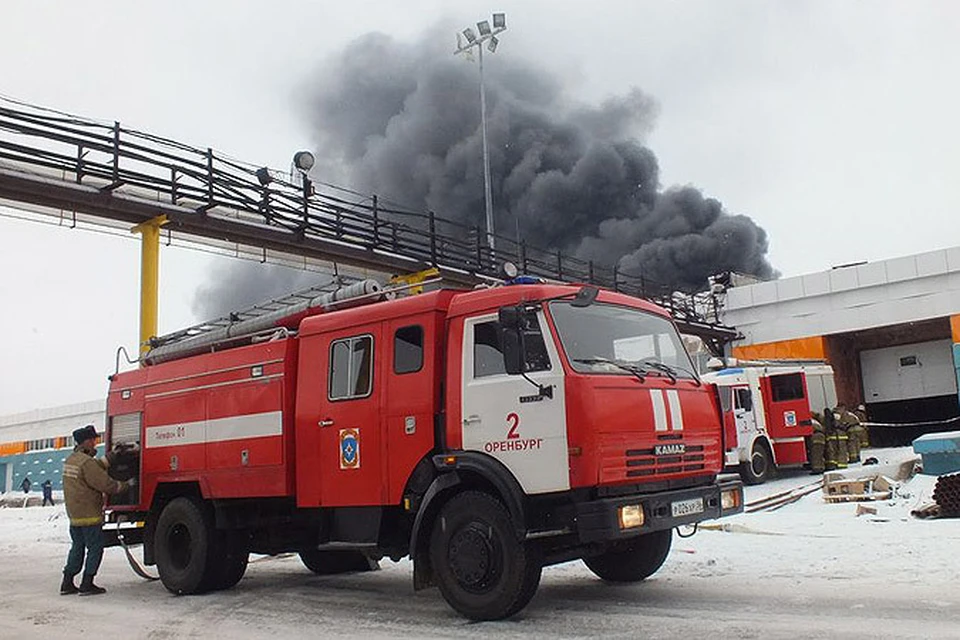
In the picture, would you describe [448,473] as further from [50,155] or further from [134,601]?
[50,155]

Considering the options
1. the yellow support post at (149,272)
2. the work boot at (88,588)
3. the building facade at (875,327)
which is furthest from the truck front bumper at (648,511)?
the building facade at (875,327)

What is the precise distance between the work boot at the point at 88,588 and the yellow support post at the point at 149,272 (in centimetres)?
587

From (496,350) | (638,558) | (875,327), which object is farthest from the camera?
(875,327)

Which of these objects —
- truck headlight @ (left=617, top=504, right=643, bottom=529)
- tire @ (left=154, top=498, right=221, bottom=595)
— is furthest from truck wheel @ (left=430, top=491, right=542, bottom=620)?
Answer: tire @ (left=154, top=498, right=221, bottom=595)

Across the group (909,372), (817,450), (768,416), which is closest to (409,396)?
(768,416)

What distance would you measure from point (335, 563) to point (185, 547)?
1.67 m

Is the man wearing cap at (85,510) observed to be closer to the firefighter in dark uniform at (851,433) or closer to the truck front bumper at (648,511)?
the truck front bumper at (648,511)

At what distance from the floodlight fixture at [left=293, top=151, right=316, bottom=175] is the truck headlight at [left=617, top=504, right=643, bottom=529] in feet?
41.2

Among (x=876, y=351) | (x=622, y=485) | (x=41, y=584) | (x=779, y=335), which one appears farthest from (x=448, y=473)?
(x=876, y=351)

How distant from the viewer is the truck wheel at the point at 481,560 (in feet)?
19.1

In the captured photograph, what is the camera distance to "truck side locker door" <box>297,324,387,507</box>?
6.91 metres

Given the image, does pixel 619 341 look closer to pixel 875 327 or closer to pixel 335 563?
pixel 335 563

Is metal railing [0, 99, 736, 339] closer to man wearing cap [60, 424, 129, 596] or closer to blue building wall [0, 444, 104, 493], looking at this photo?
man wearing cap [60, 424, 129, 596]

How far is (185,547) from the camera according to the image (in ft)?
27.8
